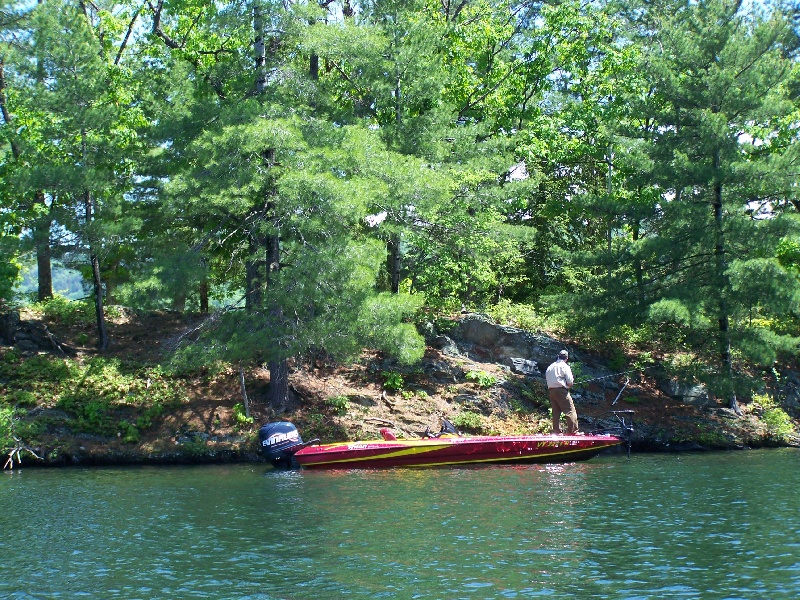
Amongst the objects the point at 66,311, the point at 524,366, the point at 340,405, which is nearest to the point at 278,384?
the point at 340,405

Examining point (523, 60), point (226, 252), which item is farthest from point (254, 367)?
point (523, 60)

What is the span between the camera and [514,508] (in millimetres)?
13680

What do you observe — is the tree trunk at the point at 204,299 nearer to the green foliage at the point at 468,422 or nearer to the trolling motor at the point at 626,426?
the green foliage at the point at 468,422

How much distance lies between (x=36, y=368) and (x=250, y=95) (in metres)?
9.10

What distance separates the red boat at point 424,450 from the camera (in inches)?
749

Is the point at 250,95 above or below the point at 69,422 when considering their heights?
above

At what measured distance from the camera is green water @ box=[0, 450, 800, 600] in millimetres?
9469

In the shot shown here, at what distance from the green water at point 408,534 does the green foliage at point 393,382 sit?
5.04 m

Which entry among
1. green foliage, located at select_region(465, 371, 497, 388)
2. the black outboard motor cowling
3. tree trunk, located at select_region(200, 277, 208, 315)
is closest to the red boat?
the black outboard motor cowling

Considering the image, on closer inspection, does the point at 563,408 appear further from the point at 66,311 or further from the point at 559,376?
the point at 66,311

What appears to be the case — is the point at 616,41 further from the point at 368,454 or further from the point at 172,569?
the point at 172,569

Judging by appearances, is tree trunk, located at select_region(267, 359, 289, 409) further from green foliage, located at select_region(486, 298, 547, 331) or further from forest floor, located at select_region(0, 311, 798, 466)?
green foliage, located at select_region(486, 298, 547, 331)

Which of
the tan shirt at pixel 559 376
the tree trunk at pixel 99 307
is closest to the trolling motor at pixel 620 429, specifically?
Result: the tan shirt at pixel 559 376

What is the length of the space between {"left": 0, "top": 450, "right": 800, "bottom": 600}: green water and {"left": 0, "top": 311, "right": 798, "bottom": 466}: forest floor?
2512 mm
